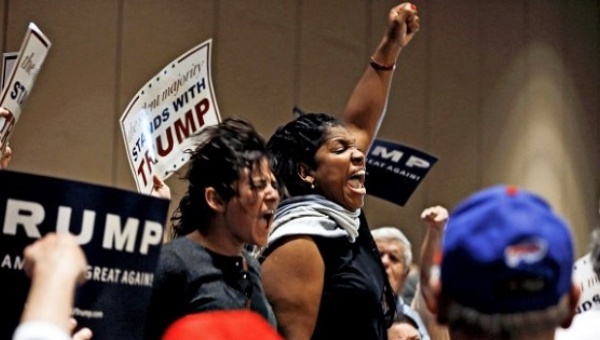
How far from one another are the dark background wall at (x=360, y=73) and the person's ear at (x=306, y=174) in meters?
1.38

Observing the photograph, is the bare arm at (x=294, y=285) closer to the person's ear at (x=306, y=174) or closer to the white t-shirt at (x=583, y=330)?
the person's ear at (x=306, y=174)

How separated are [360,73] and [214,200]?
2935mm

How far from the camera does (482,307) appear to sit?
1.11 metres

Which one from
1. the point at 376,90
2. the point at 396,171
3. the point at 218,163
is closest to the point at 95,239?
the point at 218,163

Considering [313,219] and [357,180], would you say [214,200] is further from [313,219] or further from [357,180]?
[357,180]

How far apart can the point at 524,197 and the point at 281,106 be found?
3.68 meters

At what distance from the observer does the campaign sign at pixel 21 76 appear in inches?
91.8

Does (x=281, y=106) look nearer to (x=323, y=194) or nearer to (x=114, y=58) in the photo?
(x=114, y=58)

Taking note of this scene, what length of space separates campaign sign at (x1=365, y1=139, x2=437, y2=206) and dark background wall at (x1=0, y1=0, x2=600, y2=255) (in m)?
0.96

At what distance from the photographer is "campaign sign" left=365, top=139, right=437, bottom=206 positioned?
10.5ft

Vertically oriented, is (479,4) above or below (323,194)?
above

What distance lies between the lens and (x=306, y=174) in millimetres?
2619

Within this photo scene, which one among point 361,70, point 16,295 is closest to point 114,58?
point 361,70

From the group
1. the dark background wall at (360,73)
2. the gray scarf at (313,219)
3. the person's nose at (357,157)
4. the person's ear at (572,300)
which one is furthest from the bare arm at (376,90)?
the person's ear at (572,300)
